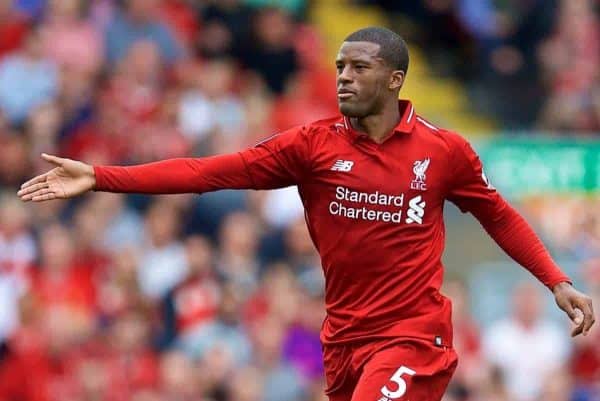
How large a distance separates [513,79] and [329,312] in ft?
29.3

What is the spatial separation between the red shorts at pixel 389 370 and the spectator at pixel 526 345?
5.40 meters

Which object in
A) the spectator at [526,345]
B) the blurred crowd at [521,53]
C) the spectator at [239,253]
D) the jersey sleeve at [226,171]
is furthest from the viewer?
the blurred crowd at [521,53]

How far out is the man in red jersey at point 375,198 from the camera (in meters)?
8.08

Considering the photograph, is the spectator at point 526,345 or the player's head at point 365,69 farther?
the spectator at point 526,345

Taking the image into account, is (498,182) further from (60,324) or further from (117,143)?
(60,324)

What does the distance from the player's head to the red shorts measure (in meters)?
1.11

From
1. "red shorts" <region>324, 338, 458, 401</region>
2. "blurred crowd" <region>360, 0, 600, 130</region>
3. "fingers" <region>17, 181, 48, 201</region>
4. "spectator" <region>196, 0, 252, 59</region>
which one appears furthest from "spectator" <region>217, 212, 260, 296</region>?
"fingers" <region>17, 181, 48, 201</region>

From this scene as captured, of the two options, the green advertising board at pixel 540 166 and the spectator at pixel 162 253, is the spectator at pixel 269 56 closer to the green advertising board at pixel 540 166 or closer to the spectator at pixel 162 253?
the green advertising board at pixel 540 166

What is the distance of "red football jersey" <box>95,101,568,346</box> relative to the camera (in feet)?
26.6

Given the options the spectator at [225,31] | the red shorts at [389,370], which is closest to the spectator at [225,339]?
the spectator at [225,31]

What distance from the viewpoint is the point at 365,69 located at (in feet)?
26.5

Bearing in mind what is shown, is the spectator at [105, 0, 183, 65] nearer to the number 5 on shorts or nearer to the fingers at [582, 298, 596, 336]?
the number 5 on shorts

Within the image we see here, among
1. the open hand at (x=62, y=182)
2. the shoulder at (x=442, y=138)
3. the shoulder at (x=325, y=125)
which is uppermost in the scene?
the shoulder at (x=325, y=125)

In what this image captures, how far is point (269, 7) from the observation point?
15789 millimetres
